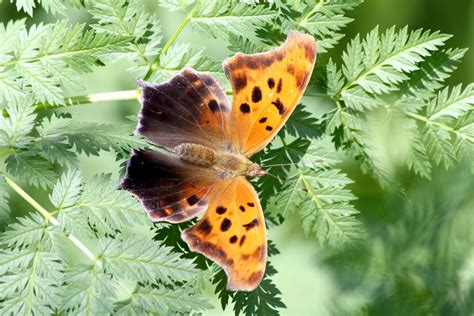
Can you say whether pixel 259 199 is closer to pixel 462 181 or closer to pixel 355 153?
pixel 355 153

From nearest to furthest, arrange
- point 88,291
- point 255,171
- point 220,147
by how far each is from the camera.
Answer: point 88,291, point 255,171, point 220,147

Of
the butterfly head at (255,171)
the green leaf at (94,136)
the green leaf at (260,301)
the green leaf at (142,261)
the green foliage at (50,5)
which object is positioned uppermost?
the green foliage at (50,5)

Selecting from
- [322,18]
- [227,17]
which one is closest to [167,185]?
[227,17]

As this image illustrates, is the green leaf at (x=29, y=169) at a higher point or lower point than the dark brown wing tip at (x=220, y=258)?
higher

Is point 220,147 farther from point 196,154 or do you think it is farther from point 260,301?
point 260,301

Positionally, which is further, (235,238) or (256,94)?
→ (256,94)

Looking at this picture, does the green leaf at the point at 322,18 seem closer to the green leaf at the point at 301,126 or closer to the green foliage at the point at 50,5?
the green leaf at the point at 301,126

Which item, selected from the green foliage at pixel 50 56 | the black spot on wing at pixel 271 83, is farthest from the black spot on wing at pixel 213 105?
the green foliage at pixel 50 56

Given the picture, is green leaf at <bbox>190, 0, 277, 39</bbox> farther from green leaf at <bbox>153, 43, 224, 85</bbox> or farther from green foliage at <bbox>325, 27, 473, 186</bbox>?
green foliage at <bbox>325, 27, 473, 186</bbox>

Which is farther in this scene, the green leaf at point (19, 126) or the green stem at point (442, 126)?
the green stem at point (442, 126)
